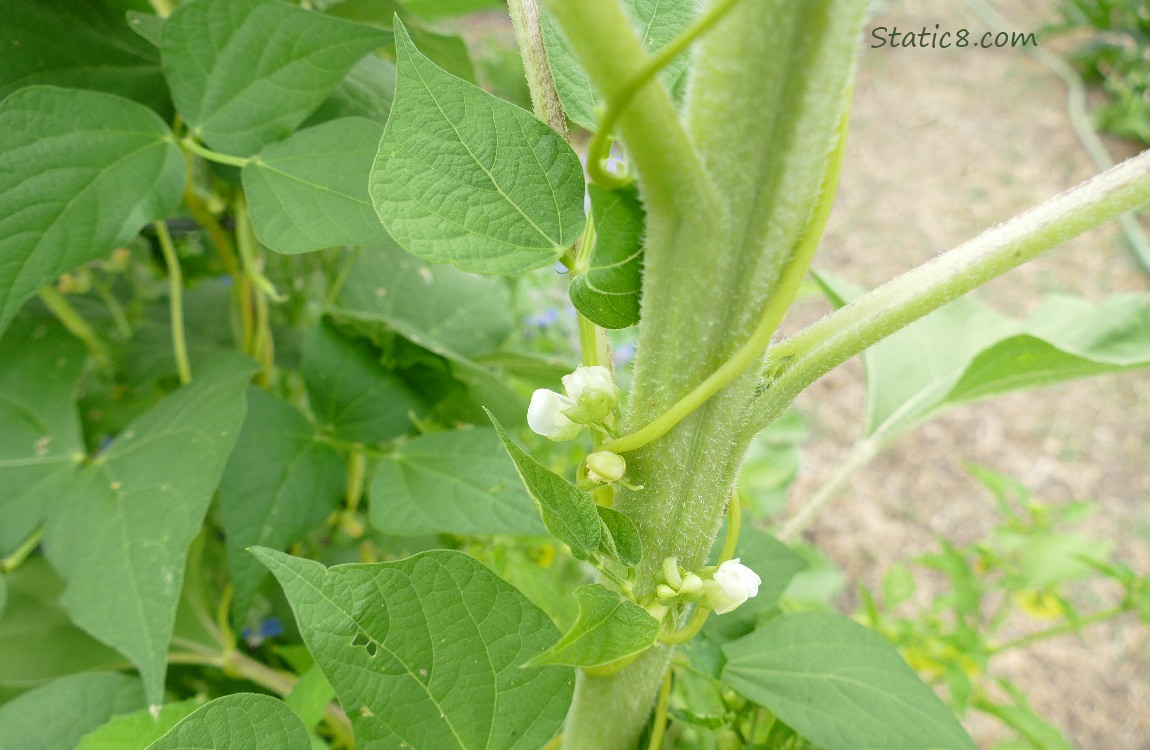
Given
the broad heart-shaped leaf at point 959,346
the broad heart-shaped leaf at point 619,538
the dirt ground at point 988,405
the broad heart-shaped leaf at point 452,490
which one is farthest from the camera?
the dirt ground at point 988,405

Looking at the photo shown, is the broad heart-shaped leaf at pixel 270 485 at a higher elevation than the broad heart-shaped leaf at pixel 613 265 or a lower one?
lower

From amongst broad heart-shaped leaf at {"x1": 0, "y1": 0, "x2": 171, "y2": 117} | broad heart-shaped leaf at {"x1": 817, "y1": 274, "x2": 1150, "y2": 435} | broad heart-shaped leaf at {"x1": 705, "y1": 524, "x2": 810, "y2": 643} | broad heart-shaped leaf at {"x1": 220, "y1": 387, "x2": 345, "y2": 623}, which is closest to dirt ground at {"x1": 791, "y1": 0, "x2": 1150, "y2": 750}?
broad heart-shaped leaf at {"x1": 817, "y1": 274, "x2": 1150, "y2": 435}

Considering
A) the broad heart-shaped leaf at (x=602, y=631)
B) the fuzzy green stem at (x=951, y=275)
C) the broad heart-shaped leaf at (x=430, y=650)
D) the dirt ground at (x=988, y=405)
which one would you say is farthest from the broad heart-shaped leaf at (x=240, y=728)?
the dirt ground at (x=988, y=405)

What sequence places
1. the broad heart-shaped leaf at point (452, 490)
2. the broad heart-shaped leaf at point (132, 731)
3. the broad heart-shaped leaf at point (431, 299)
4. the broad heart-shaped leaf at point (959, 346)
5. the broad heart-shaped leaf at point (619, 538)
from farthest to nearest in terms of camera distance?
the broad heart-shaped leaf at point (431, 299), the broad heart-shaped leaf at point (959, 346), the broad heart-shaped leaf at point (452, 490), the broad heart-shaped leaf at point (132, 731), the broad heart-shaped leaf at point (619, 538)

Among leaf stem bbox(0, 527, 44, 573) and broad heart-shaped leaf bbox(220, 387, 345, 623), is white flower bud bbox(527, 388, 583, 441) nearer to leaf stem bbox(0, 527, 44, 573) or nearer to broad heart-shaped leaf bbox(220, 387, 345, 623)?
broad heart-shaped leaf bbox(220, 387, 345, 623)

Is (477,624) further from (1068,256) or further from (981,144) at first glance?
(981,144)

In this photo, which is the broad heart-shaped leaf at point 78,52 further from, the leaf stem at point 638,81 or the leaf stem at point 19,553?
the leaf stem at point 638,81
